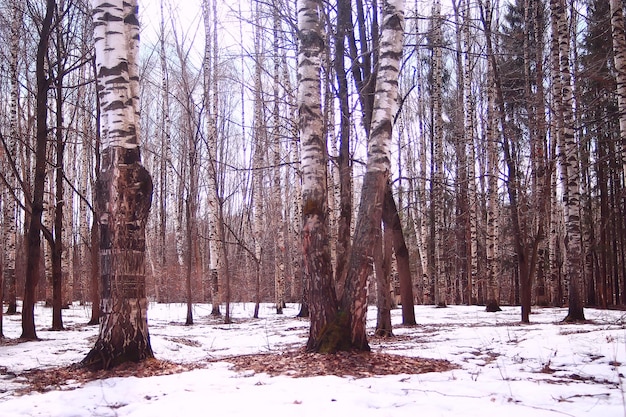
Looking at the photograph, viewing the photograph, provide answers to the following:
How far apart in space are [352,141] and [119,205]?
51.7 ft

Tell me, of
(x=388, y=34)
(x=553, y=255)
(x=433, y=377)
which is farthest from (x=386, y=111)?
(x=553, y=255)

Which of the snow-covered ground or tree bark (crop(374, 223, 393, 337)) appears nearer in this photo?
the snow-covered ground

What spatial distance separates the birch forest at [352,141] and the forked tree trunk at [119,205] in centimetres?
55

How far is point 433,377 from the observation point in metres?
4.80

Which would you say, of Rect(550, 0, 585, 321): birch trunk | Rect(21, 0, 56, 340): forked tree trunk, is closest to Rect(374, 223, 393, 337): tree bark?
Rect(550, 0, 585, 321): birch trunk

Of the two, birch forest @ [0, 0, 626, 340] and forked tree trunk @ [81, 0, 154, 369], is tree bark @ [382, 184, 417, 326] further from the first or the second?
forked tree trunk @ [81, 0, 154, 369]

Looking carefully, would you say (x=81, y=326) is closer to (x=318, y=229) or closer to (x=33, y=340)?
(x=33, y=340)

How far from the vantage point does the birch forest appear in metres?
8.88

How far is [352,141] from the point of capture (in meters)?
20.9

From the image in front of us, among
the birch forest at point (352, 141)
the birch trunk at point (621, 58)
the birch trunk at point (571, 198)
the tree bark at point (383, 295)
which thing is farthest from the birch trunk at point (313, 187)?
the birch trunk at point (621, 58)

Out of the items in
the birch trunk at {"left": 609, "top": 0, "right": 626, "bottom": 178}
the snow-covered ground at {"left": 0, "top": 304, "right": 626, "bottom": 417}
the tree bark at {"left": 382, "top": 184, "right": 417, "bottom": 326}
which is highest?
the birch trunk at {"left": 609, "top": 0, "right": 626, "bottom": 178}

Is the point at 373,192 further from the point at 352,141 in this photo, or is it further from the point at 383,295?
the point at 352,141

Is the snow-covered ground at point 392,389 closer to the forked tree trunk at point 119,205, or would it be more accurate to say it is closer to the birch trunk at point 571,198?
the forked tree trunk at point 119,205

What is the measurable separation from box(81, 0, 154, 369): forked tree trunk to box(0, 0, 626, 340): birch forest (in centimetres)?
55
